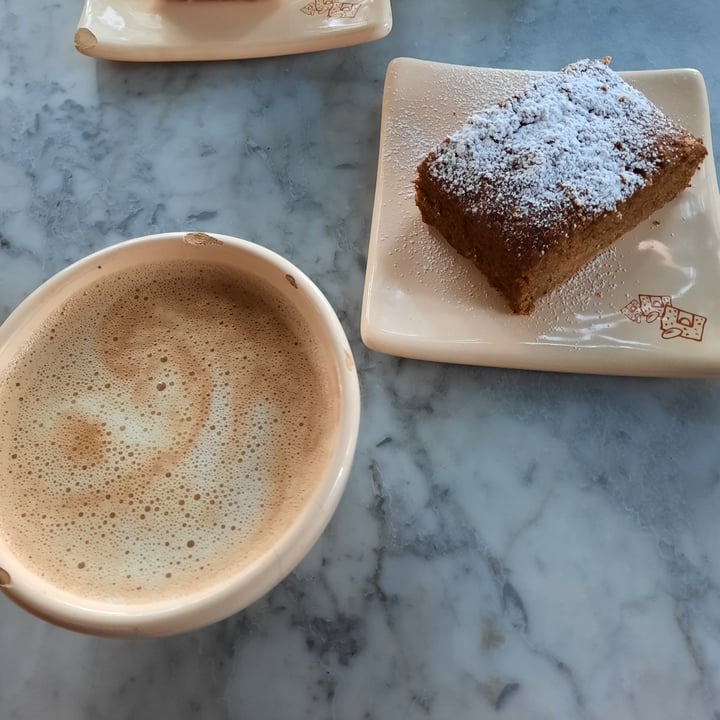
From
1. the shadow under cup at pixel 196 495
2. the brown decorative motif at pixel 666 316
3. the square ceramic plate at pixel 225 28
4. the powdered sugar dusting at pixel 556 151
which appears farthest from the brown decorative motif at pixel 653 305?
the square ceramic plate at pixel 225 28

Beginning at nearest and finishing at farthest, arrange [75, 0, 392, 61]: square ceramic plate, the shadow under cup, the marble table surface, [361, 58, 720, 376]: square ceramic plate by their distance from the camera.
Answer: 1. the shadow under cup
2. the marble table surface
3. [361, 58, 720, 376]: square ceramic plate
4. [75, 0, 392, 61]: square ceramic plate

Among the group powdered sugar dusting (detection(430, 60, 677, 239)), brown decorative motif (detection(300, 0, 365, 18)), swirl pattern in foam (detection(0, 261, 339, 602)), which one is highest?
brown decorative motif (detection(300, 0, 365, 18))

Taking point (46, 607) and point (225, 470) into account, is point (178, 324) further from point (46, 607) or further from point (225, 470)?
point (46, 607)

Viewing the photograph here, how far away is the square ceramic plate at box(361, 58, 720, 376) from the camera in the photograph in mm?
750

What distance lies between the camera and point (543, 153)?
2.64 feet

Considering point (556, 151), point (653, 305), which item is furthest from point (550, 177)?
point (653, 305)

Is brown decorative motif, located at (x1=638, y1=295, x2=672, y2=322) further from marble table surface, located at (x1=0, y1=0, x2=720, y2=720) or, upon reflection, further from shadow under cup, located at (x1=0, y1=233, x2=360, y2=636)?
shadow under cup, located at (x1=0, y1=233, x2=360, y2=636)

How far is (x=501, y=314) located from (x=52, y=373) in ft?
1.51


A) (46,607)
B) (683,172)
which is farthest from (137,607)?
(683,172)

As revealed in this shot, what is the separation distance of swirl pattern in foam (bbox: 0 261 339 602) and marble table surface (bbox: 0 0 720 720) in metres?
0.16

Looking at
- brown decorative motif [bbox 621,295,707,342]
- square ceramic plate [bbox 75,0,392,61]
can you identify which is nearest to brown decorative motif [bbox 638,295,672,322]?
brown decorative motif [bbox 621,295,707,342]

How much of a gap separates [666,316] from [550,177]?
199mm

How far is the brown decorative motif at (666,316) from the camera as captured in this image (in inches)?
29.7

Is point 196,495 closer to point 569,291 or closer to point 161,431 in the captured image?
point 161,431
